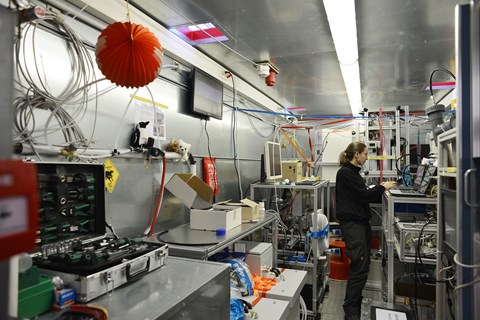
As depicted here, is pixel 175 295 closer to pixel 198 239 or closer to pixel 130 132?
pixel 198 239

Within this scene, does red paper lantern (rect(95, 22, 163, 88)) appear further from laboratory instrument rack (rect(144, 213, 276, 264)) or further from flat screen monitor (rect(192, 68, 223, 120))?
flat screen monitor (rect(192, 68, 223, 120))

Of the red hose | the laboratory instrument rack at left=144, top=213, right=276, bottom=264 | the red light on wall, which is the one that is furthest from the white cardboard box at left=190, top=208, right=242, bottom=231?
the red light on wall

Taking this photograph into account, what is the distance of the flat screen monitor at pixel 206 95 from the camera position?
227 cm

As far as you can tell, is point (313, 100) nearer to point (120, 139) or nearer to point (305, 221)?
point (305, 221)

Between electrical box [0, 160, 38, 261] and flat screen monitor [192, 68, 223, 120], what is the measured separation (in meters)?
1.95

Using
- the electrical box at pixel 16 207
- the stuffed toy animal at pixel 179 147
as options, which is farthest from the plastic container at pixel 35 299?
the stuffed toy animal at pixel 179 147

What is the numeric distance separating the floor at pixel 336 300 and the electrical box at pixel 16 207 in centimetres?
267

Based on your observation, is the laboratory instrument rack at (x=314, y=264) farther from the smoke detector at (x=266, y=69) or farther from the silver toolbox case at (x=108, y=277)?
the silver toolbox case at (x=108, y=277)

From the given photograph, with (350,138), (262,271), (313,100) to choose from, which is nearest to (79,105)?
(262,271)

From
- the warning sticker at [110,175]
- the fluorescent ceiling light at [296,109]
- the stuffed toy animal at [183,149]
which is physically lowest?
the warning sticker at [110,175]

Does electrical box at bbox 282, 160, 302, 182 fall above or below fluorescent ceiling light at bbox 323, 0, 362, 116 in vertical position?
below

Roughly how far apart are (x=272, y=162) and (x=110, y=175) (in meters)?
1.78

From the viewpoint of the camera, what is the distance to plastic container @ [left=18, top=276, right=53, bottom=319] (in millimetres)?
767

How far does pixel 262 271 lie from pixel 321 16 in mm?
1776
